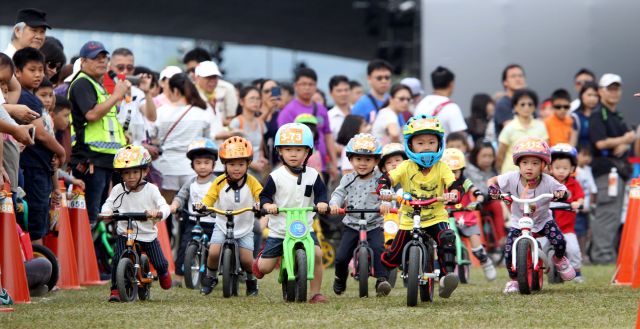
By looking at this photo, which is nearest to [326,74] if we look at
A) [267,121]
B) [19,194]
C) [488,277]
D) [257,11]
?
[257,11]

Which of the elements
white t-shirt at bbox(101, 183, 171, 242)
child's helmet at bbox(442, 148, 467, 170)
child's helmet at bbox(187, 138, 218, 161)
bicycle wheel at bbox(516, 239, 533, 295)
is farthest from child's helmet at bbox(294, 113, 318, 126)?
bicycle wheel at bbox(516, 239, 533, 295)

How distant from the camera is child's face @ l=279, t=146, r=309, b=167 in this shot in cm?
1210

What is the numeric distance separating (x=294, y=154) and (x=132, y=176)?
161 centimetres

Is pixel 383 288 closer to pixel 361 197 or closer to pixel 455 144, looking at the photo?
pixel 361 197

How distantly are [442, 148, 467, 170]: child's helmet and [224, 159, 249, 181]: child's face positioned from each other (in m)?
2.90

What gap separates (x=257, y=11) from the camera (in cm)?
3894

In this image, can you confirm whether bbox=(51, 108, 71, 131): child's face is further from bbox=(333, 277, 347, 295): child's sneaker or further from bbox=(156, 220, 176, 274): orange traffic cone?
bbox=(333, 277, 347, 295): child's sneaker

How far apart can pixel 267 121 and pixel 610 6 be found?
792 cm

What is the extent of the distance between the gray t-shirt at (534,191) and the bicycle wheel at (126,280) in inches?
140

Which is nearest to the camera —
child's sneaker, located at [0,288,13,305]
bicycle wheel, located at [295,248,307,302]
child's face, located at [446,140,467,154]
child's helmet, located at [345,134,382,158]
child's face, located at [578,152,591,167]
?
child's sneaker, located at [0,288,13,305]

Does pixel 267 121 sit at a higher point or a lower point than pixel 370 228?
higher

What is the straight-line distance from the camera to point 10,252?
11.0m

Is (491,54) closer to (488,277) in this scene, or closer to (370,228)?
(488,277)

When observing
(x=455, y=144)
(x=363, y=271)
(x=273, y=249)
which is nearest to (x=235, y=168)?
(x=273, y=249)
